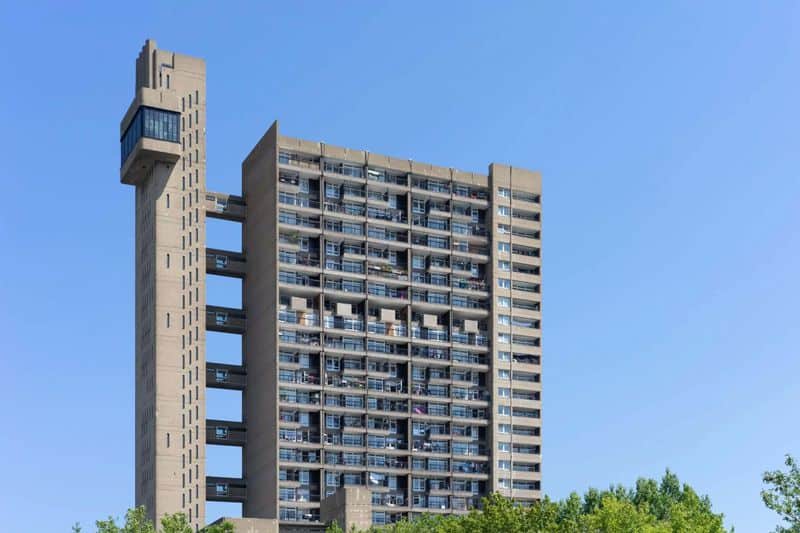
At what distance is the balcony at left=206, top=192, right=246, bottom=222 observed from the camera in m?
182

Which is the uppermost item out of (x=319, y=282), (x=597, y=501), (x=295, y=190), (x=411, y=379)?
(x=295, y=190)


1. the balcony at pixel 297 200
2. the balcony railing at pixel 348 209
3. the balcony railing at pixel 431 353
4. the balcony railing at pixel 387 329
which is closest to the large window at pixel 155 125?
the balcony at pixel 297 200

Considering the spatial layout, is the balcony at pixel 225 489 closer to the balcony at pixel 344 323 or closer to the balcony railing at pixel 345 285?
the balcony at pixel 344 323

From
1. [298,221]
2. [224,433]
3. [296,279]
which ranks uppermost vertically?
[298,221]

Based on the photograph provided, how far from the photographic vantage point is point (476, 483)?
187 meters

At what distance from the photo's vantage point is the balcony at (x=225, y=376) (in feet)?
585

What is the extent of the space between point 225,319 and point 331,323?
13.0 m

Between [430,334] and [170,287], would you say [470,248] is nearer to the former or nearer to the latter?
[430,334]

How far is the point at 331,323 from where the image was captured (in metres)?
182

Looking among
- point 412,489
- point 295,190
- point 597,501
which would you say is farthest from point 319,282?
point 597,501

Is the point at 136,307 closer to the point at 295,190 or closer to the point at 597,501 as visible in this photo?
the point at 295,190

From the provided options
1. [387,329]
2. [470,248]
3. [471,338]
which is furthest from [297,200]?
[471,338]

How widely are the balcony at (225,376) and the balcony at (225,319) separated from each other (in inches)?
175

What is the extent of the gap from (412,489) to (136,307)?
40400 mm
